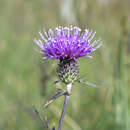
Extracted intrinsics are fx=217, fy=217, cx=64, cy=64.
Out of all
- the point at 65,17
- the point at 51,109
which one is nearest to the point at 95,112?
the point at 51,109

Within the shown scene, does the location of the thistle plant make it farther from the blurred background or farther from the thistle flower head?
the blurred background

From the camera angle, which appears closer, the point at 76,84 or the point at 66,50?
the point at 66,50

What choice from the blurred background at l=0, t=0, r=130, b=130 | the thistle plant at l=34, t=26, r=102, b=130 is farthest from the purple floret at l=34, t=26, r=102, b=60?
the blurred background at l=0, t=0, r=130, b=130

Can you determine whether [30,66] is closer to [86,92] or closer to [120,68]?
[86,92]

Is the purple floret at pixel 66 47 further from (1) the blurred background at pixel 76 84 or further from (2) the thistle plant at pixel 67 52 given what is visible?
(1) the blurred background at pixel 76 84

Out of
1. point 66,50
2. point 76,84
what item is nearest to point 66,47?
point 66,50

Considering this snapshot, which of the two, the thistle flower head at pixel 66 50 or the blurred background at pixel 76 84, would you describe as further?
the blurred background at pixel 76 84

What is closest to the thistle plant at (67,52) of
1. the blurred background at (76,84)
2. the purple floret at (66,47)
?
the purple floret at (66,47)

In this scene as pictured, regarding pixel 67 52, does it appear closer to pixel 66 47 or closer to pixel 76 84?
pixel 66 47
